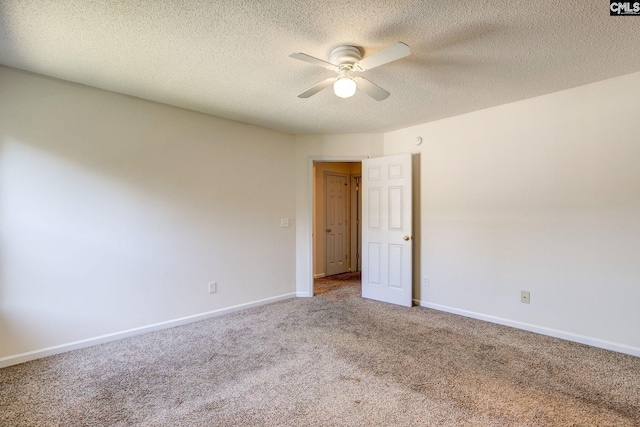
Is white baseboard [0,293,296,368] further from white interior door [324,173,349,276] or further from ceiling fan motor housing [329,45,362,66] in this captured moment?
ceiling fan motor housing [329,45,362,66]

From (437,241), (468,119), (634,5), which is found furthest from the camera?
(437,241)

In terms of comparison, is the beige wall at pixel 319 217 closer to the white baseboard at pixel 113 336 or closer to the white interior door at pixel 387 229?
the white interior door at pixel 387 229

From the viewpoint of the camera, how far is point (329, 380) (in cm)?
225

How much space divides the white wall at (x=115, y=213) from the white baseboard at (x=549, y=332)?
2.37m

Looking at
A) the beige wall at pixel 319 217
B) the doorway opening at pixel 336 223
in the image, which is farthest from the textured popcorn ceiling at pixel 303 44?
the doorway opening at pixel 336 223

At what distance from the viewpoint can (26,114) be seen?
2561mm

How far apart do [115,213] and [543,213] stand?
13.6 ft

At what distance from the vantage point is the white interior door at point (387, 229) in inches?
160

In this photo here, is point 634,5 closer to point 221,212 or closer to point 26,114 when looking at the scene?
point 221,212

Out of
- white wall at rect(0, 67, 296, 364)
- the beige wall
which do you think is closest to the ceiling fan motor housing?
white wall at rect(0, 67, 296, 364)

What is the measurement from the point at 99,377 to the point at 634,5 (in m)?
4.21

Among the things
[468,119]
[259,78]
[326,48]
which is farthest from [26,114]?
[468,119]

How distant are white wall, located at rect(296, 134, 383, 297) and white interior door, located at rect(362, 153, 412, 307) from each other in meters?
0.26

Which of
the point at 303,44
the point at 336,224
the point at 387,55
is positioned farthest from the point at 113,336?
the point at 336,224
